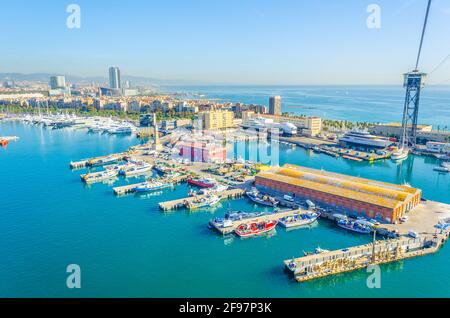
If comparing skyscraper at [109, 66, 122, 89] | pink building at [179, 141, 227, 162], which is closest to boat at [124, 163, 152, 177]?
pink building at [179, 141, 227, 162]

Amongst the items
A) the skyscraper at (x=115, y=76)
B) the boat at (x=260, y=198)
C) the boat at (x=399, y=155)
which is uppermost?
the skyscraper at (x=115, y=76)

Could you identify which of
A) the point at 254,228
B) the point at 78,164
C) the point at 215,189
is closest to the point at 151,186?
the point at 215,189

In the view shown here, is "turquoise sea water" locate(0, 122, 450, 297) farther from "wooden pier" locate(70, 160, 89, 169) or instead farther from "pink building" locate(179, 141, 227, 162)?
"pink building" locate(179, 141, 227, 162)

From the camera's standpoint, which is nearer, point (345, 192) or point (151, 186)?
point (345, 192)

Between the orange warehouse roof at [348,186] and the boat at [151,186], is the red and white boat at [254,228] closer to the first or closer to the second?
the orange warehouse roof at [348,186]

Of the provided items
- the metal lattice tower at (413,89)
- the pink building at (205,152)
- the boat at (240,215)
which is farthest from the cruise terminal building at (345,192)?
the metal lattice tower at (413,89)

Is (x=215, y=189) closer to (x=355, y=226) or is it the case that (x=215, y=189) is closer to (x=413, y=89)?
(x=355, y=226)
